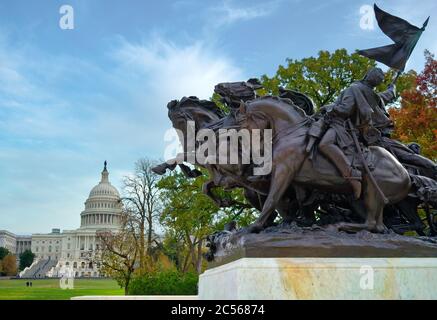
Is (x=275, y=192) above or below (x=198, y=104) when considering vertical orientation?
below

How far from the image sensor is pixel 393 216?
1016 cm

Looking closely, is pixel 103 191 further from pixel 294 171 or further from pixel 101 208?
pixel 294 171

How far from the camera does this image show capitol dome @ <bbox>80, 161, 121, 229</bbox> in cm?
14375

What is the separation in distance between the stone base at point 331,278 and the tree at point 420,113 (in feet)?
48.9

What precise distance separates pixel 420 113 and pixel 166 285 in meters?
15.2

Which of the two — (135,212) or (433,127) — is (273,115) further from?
(135,212)

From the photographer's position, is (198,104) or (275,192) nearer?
(275,192)

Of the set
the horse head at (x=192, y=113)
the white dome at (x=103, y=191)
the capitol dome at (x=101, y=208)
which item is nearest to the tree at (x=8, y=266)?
the capitol dome at (x=101, y=208)

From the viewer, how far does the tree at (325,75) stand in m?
27.8

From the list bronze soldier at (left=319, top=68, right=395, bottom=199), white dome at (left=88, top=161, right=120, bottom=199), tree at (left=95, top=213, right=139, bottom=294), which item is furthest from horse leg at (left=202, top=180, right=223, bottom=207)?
white dome at (left=88, top=161, right=120, bottom=199)

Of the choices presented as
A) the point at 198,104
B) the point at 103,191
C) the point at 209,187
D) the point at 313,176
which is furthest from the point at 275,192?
the point at 103,191

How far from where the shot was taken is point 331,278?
26.2ft

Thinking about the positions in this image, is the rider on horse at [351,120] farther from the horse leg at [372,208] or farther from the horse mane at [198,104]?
the horse mane at [198,104]
